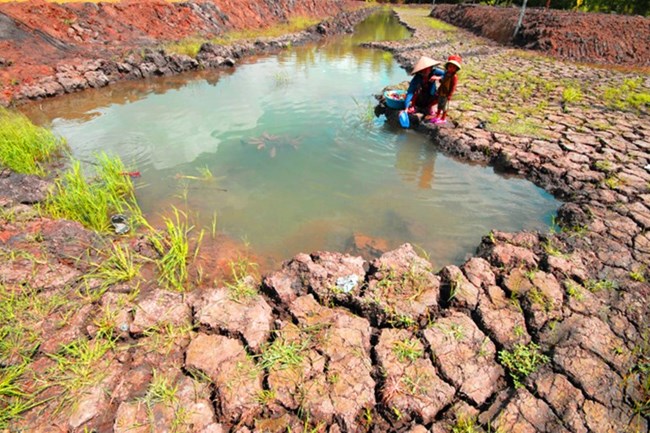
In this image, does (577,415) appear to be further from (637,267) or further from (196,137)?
(196,137)

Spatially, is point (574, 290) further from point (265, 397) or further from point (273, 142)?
point (273, 142)

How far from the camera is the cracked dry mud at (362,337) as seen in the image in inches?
71.5

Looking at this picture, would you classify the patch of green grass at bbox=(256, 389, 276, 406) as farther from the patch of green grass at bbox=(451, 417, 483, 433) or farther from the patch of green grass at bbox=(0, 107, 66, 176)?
the patch of green grass at bbox=(0, 107, 66, 176)

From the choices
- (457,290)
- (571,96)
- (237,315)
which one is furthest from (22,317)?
(571,96)

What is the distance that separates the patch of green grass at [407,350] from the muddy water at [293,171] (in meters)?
1.24

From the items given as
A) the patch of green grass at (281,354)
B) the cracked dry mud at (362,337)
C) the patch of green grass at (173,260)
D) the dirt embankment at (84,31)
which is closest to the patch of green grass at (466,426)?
the cracked dry mud at (362,337)

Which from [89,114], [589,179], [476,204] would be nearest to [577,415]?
[476,204]

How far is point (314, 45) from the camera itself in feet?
51.0

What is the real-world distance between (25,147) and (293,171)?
3729mm

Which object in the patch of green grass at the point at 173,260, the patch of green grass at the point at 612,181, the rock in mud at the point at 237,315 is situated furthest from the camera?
the patch of green grass at the point at 612,181

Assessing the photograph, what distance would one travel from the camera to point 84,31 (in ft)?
33.6

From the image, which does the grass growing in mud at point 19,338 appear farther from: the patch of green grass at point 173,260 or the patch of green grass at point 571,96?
the patch of green grass at point 571,96

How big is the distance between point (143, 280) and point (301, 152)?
10.4 feet

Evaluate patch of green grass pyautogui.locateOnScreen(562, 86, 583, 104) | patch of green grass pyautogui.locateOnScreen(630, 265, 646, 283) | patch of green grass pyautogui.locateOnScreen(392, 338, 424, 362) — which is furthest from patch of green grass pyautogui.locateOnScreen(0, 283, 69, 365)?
patch of green grass pyautogui.locateOnScreen(562, 86, 583, 104)
